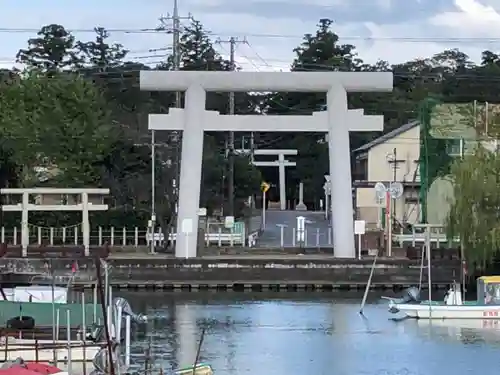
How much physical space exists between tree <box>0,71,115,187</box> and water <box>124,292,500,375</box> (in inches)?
638

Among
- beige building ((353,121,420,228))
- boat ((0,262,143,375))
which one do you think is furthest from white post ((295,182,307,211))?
boat ((0,262,143,375))

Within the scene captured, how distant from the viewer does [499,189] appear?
4881cm

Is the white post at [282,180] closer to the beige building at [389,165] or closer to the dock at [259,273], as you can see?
the beige building at [389,165]

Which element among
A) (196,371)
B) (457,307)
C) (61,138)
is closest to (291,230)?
(61,138)

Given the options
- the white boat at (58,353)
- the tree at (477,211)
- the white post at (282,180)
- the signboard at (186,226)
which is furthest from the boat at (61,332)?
the white post at (282,180)

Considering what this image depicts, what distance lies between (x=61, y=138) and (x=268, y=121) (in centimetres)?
1599

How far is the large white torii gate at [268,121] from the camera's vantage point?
160 ft

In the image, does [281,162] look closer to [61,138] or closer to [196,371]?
[61,138]

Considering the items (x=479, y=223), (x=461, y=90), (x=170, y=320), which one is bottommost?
(x=170, y=320)

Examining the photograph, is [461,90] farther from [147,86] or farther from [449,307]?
[449,307]

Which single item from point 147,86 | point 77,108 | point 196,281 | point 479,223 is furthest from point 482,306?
point 77,108

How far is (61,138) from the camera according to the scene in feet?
200

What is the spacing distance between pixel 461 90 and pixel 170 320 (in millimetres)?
57719

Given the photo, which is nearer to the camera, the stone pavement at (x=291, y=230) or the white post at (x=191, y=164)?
the white post at (x=191, y=164)
